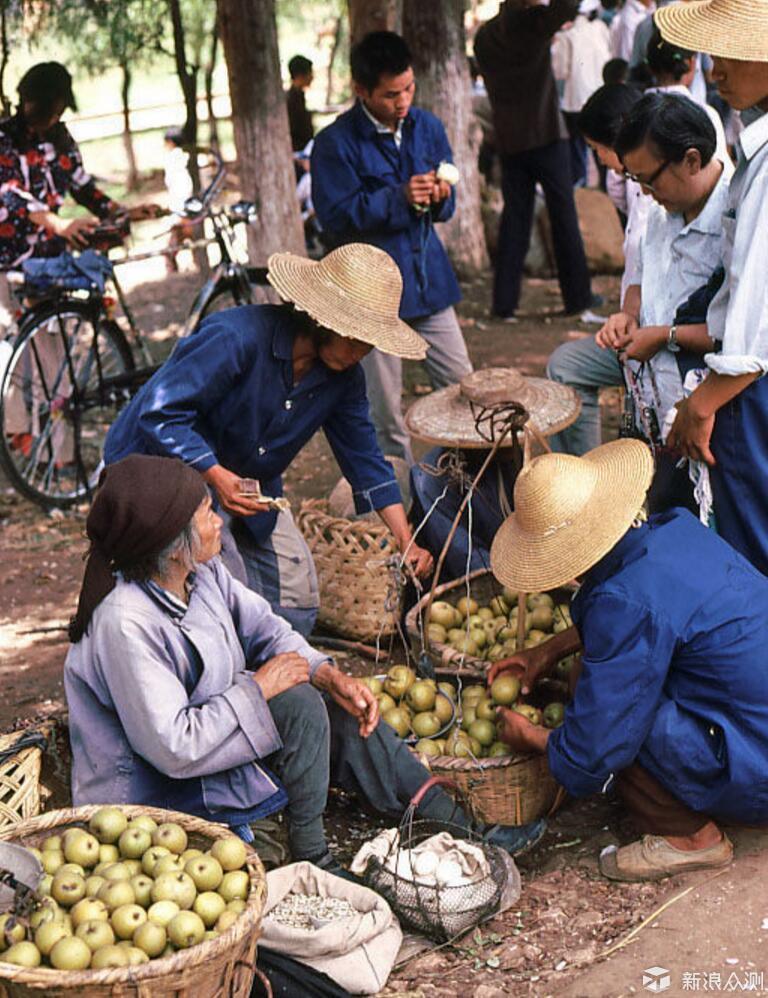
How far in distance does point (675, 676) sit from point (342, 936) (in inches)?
46.6

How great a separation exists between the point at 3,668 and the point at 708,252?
3250 millimetres

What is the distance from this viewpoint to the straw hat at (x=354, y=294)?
4.08 meters

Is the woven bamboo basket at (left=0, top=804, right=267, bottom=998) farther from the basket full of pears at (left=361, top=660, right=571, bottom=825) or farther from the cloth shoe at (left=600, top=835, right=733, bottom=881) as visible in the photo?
the cloth shoe at (left=600, top=835, right=733, bottom=881)

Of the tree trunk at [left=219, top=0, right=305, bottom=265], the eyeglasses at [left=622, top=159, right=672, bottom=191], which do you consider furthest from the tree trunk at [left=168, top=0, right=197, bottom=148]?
the eyeglasses at [left=622, top=159, right=672, bottom=191]

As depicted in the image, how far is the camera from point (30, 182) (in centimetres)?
668

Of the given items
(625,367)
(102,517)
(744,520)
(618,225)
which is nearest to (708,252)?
(625,367)

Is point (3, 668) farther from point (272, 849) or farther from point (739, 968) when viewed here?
point (739, 968)

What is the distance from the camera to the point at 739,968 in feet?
11.0

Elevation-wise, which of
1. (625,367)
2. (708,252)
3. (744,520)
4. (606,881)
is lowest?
(606,881)

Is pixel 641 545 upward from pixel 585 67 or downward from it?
downward

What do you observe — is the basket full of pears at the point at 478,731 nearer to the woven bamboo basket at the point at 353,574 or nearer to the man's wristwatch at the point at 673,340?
the woven bamboo basket at the point at 353,574

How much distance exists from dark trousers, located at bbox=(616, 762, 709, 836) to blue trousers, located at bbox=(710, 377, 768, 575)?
2.68 feet

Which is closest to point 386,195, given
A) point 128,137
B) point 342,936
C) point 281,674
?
point 281,674

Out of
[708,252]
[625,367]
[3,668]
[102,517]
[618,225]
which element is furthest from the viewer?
[618,225]
